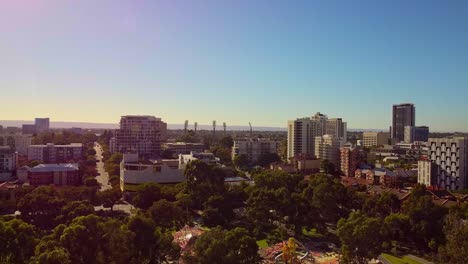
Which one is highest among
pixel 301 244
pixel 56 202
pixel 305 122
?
pixel 305 122

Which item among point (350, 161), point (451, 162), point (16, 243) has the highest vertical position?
point (451, 162)

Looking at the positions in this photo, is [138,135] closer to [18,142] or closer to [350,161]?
[18,142]

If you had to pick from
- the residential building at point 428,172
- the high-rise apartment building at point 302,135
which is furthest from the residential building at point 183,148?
the residential building at point 428,172

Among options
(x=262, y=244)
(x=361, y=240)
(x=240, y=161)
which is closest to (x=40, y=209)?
(x=262, y=244)

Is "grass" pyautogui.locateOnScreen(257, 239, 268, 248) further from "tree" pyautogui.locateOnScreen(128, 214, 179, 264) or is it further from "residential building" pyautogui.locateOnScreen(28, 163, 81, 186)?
"residential building" pyautogui.locateOnScreen(28, 163, 81, 186)

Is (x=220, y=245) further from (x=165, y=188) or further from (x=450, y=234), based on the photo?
(x=165, y=188)

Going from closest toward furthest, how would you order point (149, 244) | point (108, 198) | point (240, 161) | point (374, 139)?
point (149, 244) → point (108, 198) → point (240, 161) → point (374, 139)

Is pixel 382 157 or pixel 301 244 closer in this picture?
pixel 301 244

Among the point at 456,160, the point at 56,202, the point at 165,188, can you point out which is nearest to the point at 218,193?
the point at 165,188
